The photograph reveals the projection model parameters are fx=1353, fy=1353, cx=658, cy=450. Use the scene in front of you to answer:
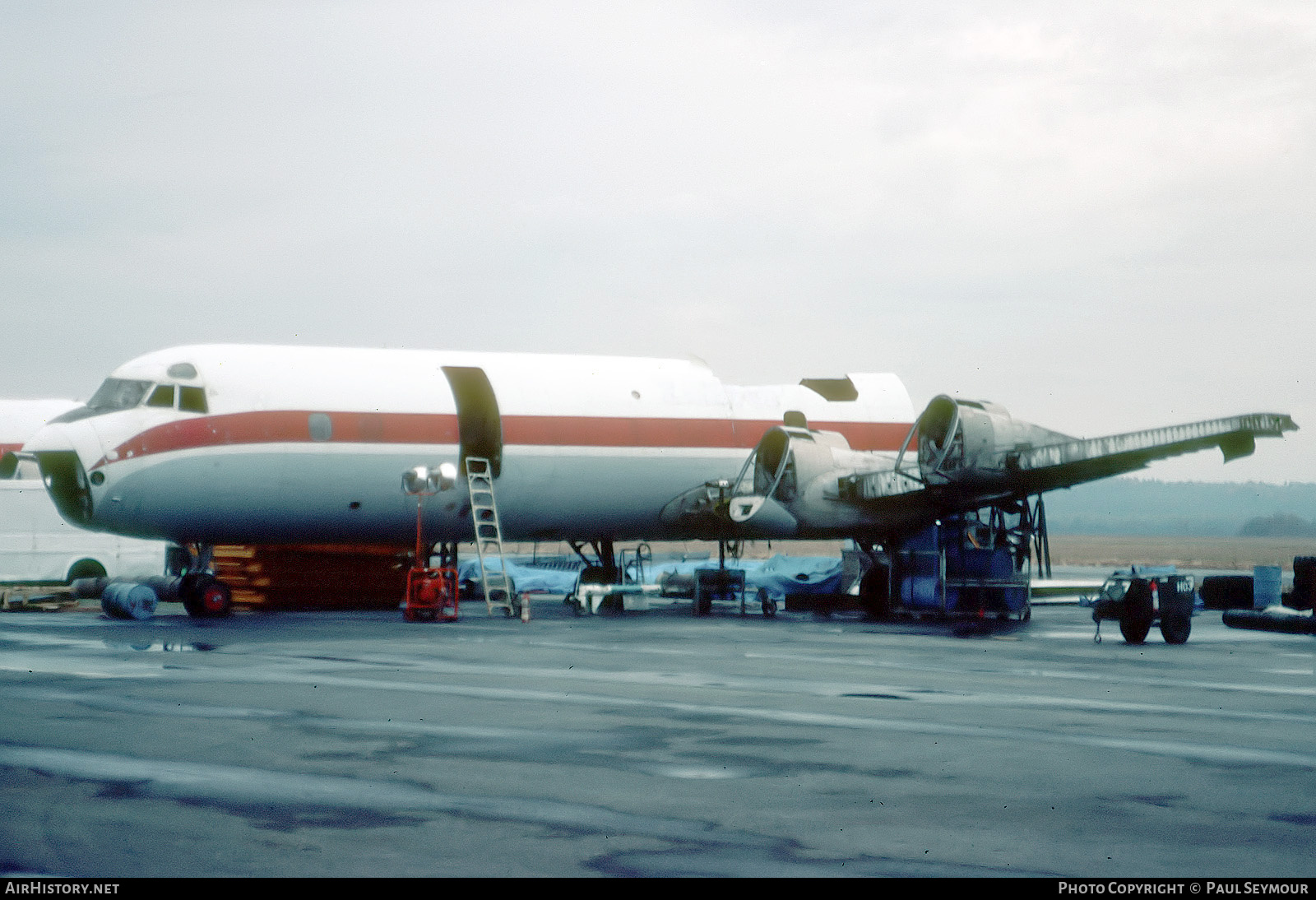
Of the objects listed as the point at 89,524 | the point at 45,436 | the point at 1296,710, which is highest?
the point at 45,436

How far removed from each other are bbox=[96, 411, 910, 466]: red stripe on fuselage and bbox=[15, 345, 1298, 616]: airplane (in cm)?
4

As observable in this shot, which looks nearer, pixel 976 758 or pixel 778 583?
pixel 976 758

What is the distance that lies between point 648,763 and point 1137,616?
50.3 feet

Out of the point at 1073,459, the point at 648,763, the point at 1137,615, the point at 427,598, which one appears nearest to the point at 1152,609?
the point at 1137,615

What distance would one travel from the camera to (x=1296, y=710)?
14227 mm

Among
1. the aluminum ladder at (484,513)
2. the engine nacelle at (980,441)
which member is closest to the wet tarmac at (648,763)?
the engine nacelle at (980,441)

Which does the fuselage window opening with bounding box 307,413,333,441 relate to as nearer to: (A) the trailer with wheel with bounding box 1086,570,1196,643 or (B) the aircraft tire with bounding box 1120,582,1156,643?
(A) the trailer with wheel with bounding box 1086,570,1196,643

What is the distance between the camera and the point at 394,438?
29.3m

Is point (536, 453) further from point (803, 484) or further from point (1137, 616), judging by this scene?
point (1137, 616)

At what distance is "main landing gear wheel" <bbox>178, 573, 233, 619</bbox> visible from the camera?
28.8 m

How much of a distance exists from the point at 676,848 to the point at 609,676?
959 centimetres
